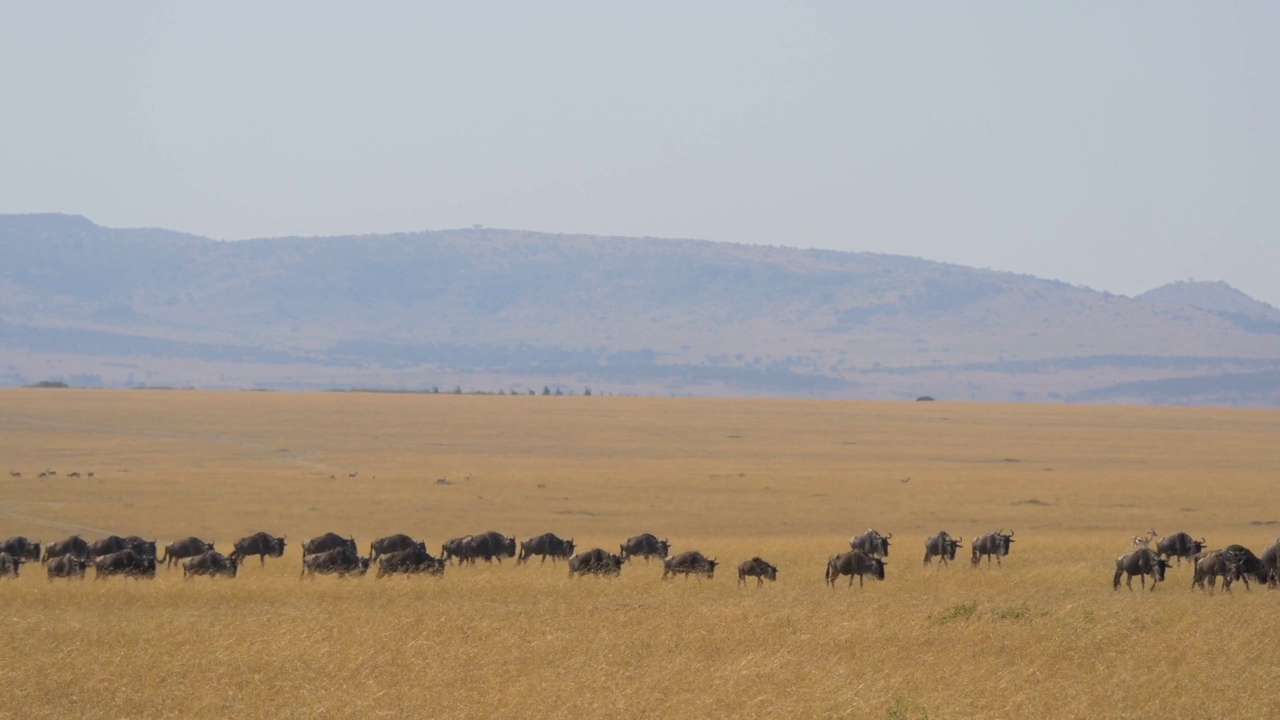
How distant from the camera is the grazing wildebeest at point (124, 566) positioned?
20672 mm

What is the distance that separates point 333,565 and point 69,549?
4.76m

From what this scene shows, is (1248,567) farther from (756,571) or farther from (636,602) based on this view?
(636,602)

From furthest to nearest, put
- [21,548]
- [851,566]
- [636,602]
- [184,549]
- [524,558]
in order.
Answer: [524,558] < [184,549] < [21,548] < [851,566] < [636,602]

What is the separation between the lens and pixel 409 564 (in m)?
21.4

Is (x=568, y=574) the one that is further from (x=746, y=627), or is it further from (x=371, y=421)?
(x=371, y=421)

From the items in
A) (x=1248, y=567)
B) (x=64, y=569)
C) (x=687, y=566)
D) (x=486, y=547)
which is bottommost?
(x=64, y=569)

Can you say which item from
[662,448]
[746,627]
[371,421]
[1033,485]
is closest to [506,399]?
[371,421]

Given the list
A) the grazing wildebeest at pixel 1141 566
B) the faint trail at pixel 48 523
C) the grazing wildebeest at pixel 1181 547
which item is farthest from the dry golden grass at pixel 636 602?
the grazing wildebeest at pixel 1181 547

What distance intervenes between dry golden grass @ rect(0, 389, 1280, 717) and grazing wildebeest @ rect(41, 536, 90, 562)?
4.53ft

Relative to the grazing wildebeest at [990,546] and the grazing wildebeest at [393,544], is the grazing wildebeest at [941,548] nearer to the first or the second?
the grazing wildebeest at [990,546]

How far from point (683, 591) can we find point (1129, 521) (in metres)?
18.6

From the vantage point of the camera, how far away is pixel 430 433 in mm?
63625

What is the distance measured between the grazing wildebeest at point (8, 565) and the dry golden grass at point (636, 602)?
9.4 inches

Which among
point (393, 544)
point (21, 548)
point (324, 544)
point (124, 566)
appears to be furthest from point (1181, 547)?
point (21, 548)
